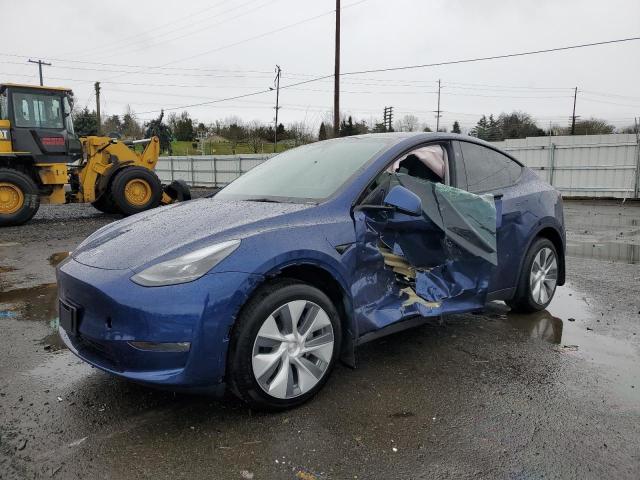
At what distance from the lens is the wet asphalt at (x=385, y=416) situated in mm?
2420

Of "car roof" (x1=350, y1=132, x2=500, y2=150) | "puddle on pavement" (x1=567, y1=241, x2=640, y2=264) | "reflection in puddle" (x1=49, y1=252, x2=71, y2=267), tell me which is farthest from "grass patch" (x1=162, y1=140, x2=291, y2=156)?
"car roof" (x1=350, y1=132, x2=500, y2=150)

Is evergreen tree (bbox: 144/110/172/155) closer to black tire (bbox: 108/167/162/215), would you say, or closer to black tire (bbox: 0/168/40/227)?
black tire (bbox: 108/167/162/215)

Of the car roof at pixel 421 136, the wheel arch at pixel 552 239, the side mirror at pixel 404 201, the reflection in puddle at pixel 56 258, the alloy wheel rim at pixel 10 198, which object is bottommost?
the reflection in puddle at pixel 56 258

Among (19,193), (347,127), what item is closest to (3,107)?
(19,193)

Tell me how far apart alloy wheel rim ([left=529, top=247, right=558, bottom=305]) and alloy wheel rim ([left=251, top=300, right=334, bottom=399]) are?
2418mm

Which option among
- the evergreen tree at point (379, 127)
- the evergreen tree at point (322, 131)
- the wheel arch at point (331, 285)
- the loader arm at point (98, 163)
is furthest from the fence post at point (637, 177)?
the evergreen tree at point (379, 127)

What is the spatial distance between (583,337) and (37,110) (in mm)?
12544

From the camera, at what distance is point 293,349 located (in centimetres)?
286

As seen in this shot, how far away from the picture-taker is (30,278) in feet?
21.1

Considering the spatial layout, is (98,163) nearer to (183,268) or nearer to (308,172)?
(308,172)

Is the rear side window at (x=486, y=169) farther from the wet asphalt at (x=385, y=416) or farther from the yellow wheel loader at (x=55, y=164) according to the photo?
the yellow wheel loader at (x=55, y=164)

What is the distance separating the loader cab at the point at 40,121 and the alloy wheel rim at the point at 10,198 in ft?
2.81

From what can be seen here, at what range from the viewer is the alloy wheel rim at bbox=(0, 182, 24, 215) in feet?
37.8

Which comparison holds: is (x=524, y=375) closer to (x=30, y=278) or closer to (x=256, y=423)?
(x=256, y=423)
